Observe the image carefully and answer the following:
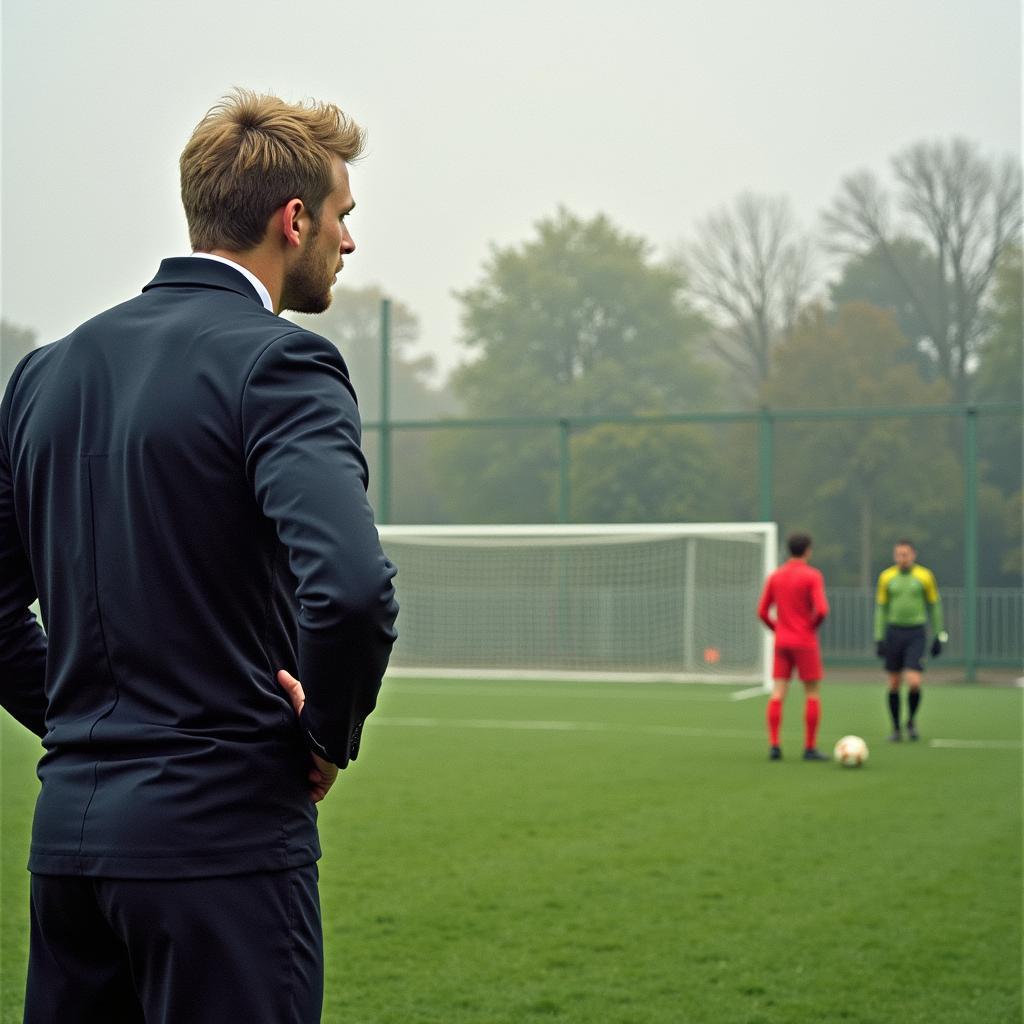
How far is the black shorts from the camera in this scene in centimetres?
1453

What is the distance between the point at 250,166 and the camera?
2191 millimetres

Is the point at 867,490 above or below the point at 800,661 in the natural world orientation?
above

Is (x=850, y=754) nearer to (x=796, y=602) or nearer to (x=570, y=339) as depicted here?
(x=796, y=602)

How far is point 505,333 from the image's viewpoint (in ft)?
149

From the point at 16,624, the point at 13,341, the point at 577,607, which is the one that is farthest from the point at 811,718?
the point at 13,341

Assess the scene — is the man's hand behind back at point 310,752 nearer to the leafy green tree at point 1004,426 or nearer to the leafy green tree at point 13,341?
the leafy green tree at point 13,341

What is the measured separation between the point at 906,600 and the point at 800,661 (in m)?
2.35

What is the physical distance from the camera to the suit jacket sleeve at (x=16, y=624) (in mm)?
2340

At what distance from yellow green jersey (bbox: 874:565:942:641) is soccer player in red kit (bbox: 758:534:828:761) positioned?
1.99m

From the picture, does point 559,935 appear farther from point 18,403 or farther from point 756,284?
point 756,284

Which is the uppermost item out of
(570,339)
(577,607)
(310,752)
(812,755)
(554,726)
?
(570,339)

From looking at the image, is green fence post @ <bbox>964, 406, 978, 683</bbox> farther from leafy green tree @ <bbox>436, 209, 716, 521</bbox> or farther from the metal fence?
leafy green tree @ <bbox>436, 209, 716, 521</bbox>

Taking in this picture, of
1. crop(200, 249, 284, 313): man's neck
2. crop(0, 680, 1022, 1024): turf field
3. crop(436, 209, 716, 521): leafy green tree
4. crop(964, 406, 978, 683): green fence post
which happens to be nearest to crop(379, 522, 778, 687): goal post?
crop(964, 406, 978, 683): green fence post

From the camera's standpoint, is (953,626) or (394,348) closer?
(953,626)
